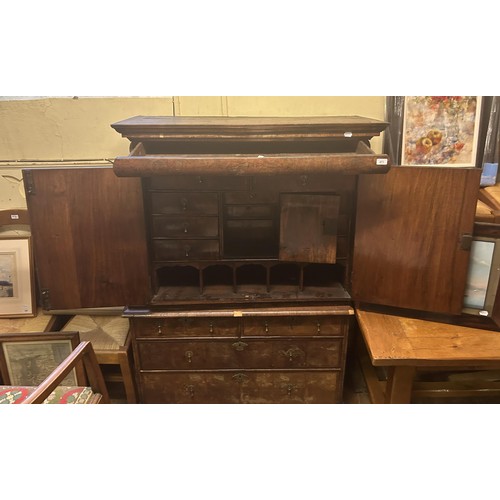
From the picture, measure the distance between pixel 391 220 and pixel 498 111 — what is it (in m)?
0.82

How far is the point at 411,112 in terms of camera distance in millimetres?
1793

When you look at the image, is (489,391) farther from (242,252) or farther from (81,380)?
(81,380)

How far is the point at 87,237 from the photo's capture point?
1509 millimetres

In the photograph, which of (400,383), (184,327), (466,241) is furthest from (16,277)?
(466,241)

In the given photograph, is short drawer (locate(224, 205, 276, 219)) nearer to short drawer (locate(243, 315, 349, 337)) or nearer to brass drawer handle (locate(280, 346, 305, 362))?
short drawer (locate(243, 315, 349, 337))

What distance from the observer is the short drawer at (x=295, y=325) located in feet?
5.49

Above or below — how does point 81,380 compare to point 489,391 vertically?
above

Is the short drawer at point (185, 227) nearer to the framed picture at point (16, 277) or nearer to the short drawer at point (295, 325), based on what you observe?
the short drawer at point (295, 325)

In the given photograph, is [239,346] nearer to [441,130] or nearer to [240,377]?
[240,377]

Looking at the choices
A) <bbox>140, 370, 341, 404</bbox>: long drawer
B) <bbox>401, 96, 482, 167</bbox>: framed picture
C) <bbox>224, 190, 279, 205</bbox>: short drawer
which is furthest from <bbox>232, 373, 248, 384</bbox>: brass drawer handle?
<bbox>401, 96, 482, 167</bbox>: framed picture

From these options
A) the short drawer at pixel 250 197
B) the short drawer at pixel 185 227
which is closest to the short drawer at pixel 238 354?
the short drawer at pixel 185 227

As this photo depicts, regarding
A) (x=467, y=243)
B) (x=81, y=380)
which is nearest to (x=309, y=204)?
(x=467, y=243)

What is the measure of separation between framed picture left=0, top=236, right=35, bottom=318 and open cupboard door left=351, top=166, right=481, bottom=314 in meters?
1.61

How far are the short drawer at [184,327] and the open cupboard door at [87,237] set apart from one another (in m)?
0.12
